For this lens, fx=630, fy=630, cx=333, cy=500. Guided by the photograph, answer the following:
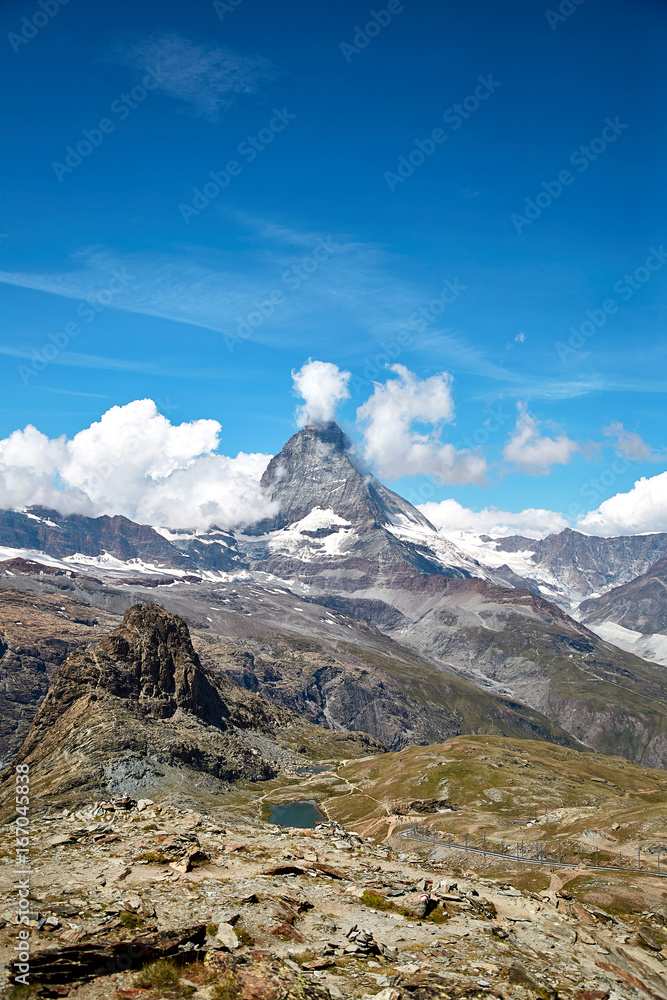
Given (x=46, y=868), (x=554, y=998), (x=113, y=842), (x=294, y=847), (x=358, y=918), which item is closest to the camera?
(x=554, y=998)

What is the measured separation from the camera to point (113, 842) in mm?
57000

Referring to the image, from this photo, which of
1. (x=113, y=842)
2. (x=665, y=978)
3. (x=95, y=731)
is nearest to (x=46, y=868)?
(x=113, y=842)

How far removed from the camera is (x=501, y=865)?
344 feet

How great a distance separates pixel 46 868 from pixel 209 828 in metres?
23.9

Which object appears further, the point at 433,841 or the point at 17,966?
the point at 433,841

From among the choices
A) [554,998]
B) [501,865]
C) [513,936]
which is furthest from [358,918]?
[501,865]

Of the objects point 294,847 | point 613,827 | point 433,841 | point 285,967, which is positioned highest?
point 285,967

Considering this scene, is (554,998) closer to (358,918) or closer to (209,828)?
(358,918)

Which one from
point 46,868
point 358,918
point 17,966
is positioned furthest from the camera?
point 46,868

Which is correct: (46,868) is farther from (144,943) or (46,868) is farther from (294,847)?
(294,847)

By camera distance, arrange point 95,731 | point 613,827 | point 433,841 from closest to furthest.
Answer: point 613,827 < point 433,841 < point 95,731

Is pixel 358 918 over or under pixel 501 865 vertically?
over

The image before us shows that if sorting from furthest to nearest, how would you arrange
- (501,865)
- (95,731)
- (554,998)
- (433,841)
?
(95,731) < (433,841) < (501,865) < (554,998)

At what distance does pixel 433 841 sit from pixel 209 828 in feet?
258
